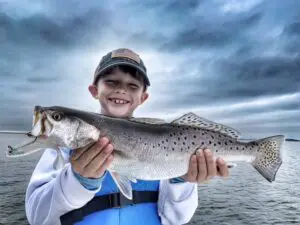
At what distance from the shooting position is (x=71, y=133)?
3.97 m

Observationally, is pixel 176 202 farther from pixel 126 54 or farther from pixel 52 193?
pixel 126 54

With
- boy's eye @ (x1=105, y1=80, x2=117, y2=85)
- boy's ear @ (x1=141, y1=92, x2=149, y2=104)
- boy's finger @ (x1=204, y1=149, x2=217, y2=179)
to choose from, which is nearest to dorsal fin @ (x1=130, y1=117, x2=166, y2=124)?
boy's finger @ (x1=204, y1=149, x2=217, y2=179)

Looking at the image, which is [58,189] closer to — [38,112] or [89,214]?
[89,214]

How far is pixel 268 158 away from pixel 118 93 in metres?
2.76

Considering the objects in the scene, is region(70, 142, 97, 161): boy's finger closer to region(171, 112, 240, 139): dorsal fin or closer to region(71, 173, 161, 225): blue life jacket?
Answer: region(71, 173, 161, 225): blue life jacket

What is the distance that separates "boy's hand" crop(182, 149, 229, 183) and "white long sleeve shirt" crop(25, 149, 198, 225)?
43cm

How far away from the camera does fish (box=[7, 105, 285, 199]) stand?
3.90 metres

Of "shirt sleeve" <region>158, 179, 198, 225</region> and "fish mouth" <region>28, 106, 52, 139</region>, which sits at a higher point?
"fish mouth" <region>28, 106, 52, 139</region>

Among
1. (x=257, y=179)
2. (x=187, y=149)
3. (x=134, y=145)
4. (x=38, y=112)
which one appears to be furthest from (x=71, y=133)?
→ (x=257, y=179)

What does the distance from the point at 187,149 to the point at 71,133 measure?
1.69 metres

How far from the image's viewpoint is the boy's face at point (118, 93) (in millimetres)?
5379

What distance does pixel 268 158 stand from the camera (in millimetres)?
4957

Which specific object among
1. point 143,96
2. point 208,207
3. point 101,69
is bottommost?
point 208,207

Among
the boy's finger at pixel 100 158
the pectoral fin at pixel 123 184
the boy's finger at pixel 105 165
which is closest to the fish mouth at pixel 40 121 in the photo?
the boy's finger at pixel 100 158
